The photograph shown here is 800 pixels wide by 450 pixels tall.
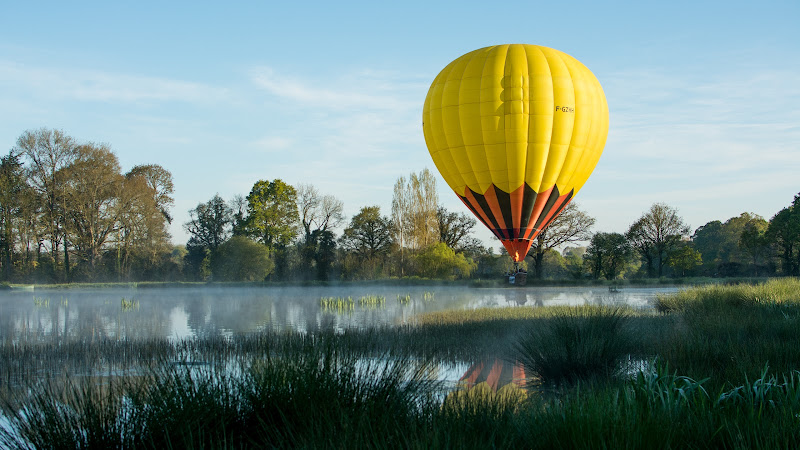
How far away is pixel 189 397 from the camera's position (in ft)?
14.0

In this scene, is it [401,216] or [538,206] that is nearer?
[538,206]

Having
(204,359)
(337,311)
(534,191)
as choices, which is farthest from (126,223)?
(204,359)

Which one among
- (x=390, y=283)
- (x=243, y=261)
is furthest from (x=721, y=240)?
(x=243, y=261)

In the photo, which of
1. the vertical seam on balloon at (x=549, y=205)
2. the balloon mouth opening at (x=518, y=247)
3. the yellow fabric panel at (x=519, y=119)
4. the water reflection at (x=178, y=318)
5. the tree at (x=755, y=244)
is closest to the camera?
the water reflection at (x=178, y=318)

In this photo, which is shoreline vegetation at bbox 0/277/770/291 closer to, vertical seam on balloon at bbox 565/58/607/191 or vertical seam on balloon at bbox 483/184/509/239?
vertical seam on balloon at bbox 483/184/509/239

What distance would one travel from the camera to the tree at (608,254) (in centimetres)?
4525

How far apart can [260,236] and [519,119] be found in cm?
3159

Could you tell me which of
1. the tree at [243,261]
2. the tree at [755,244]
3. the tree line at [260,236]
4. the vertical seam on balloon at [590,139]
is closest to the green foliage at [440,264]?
the tree line at [260,236]

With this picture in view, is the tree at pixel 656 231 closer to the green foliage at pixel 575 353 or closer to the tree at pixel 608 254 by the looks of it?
the tree at pixel 608 254

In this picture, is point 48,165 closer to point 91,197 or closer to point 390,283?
point 91,197

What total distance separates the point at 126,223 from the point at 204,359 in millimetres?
34520

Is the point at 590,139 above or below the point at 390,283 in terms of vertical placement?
above

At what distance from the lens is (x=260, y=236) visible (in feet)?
151

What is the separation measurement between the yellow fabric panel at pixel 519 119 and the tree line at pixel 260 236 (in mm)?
25064
